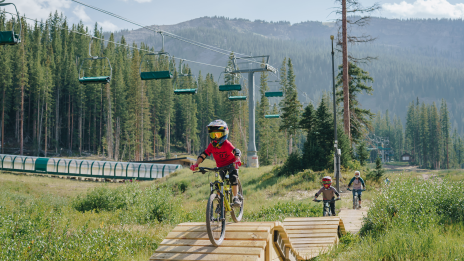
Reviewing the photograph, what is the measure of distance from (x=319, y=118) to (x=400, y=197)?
21522mm

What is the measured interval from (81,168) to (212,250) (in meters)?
51.3

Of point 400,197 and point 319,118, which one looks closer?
point 400,197

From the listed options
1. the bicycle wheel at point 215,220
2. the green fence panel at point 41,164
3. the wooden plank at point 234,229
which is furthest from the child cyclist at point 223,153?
the green fence panel at point 41,164

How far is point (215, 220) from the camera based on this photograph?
651 cm

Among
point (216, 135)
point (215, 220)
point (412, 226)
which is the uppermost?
point (216, 135)

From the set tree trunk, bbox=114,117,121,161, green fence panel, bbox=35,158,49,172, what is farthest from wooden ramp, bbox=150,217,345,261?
tree trunk, bbox=114,117,121,161

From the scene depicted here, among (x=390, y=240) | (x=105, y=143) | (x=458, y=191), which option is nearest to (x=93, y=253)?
(x=390, y=240)

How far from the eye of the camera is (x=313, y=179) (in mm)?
27781

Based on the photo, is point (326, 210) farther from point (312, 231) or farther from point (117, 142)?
point (117, 142)

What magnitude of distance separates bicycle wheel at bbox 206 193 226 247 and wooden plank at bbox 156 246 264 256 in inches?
6.0

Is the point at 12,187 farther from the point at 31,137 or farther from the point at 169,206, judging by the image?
the point at 31,137

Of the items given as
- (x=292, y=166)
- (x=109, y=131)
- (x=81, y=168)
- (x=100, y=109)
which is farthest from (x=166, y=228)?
(x=100, y=109)

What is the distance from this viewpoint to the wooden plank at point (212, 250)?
20.0 ft

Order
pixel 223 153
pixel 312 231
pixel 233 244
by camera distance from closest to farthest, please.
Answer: pixel 233 244 < pixel 223 153 < pixel 312 231
